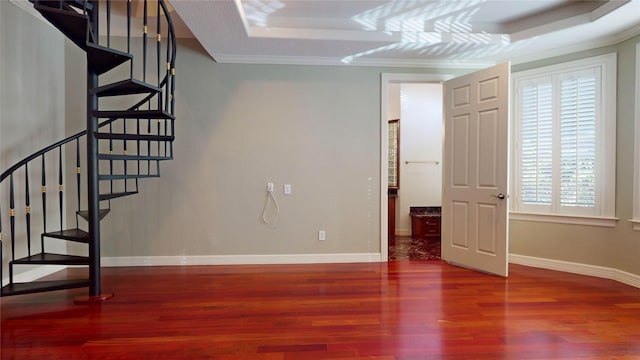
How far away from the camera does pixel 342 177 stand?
4188 mm

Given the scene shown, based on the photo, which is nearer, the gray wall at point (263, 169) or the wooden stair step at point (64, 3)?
the wooden stair step at point (64, 3)

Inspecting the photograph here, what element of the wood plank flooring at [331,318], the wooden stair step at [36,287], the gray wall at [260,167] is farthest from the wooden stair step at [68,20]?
the wood plank flooring at [331,318]

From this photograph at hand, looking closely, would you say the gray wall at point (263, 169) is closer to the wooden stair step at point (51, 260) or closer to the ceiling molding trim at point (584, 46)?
the ceiling molding trim at point (584, 46)

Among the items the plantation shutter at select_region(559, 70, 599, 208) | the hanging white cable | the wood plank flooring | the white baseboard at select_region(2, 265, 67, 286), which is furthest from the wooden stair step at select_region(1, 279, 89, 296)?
the plantation shutter at select_region(559, 70, 599, 208)

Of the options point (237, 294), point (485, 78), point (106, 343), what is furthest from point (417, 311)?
point (485, 78)

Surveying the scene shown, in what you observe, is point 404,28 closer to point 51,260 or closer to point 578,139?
point 578,139

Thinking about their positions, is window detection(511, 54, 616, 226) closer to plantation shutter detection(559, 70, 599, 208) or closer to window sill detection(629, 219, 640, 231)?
plantation shutter detection(559, 70, 599, 208)

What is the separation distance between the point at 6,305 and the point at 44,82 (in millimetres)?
2297

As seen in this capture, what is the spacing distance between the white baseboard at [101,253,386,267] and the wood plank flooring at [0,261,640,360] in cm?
29

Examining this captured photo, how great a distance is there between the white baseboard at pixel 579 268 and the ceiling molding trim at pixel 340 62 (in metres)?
2.53

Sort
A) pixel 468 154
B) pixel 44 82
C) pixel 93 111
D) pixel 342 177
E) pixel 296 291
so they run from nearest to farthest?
pixel 93 111
pixel 296 291
pixel 44 82
pixel 468 154
pixel 342 177

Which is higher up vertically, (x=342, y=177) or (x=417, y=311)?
(x=342, y=177)

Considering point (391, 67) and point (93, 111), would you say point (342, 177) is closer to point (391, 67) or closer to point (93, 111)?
point (391, 67)

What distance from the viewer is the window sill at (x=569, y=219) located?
3.54 metres
